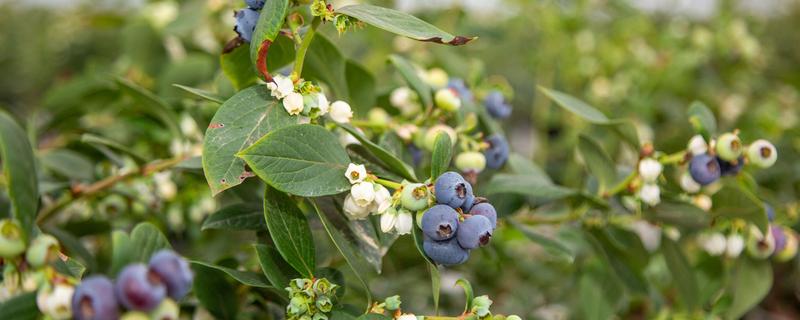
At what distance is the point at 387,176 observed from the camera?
729 millimetres

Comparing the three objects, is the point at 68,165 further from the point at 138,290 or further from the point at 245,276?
the point at 138,290

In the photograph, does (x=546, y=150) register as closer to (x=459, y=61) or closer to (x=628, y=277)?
(x=459, y=61)

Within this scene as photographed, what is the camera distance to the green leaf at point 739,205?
2.95 feet

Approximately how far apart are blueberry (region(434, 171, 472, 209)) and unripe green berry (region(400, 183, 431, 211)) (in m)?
0.02

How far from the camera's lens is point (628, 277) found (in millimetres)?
1055

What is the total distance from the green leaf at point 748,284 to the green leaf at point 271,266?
26.6 inches

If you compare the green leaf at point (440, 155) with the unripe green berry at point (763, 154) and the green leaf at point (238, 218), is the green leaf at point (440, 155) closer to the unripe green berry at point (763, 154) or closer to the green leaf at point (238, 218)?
the green leaf at point (238, 218)

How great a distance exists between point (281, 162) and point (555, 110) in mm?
1389

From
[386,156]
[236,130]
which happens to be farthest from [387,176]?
[236,130]

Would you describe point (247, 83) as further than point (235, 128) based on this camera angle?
Yes

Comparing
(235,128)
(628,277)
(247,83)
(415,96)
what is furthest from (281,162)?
(628,277)

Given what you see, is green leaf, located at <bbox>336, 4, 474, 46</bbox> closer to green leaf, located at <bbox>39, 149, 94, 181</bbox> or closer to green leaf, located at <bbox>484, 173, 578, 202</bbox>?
green leaf, located at <bbox>484, 173, 578, 202</bbox>

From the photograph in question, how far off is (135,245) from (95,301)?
87mm

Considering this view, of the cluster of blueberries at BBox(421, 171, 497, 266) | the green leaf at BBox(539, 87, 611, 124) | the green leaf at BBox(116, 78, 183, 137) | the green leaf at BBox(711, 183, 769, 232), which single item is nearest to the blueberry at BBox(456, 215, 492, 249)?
the cluster of blueberries at BBox(421, 171, 497, 266)
